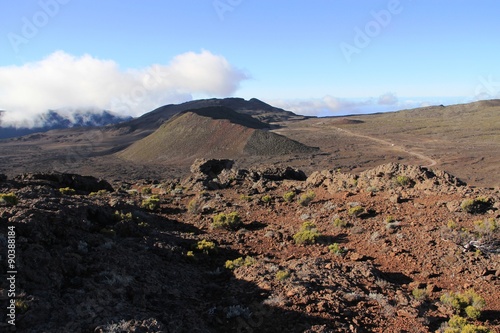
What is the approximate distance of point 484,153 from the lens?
3953cm

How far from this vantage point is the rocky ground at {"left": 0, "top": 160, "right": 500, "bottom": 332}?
5.36 m

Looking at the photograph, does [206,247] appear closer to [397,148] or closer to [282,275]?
[282,275]

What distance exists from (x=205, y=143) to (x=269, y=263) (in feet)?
144

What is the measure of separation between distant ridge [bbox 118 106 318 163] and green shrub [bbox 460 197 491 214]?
3675cm

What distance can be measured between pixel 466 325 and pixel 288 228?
18.6ft


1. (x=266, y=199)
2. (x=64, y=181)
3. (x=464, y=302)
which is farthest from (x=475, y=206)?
(x=64, y=181)

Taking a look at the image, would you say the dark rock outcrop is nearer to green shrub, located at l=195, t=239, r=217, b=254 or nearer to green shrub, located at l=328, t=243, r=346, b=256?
green shrub, located at l=195, t=239, r=217, b=254

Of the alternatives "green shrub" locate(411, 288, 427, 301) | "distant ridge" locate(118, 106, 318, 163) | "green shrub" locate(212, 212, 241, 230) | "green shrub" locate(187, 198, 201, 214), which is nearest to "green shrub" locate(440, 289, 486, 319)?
"green shrub" locate(411, 288, 427, 301)

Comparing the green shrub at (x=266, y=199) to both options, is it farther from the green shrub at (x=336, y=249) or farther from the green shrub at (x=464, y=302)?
the green shrub at (x=464, y=302)

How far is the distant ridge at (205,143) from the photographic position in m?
47.6

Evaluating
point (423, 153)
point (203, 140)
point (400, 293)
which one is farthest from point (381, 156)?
point (400, 293)

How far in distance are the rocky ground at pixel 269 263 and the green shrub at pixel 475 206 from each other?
25 millimetres

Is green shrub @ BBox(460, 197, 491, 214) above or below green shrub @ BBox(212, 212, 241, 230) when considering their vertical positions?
above

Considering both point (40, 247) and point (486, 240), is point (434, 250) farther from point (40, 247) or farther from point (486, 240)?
point (40, 247)
